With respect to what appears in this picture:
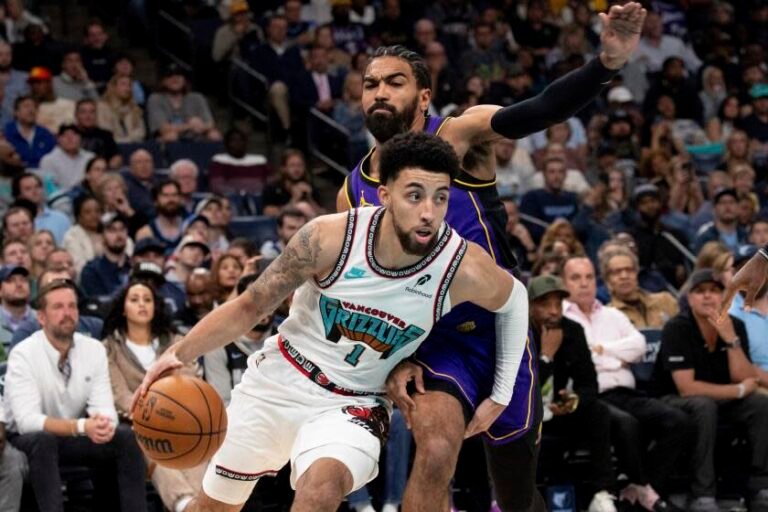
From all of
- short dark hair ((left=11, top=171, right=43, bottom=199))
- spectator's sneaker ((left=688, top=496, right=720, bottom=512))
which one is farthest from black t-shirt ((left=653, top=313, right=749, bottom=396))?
short dark hair ((left=11, top=171, right=43, bottom=199))

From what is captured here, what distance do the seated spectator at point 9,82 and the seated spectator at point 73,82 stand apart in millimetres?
319

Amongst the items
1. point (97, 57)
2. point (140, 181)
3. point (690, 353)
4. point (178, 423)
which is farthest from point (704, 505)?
point (97, 57)

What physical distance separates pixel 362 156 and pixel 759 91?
5.23 meters

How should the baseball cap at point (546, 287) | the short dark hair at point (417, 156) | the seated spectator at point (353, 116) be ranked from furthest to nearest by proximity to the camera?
the seated spectator at point (353, 116) < the baseball cap at point (546, 287) < the short dark hair at point (417, 156)

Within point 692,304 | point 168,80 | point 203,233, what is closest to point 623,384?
point 692,304

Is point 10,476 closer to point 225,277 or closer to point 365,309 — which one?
point 225,277

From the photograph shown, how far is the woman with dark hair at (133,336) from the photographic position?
866 centimetres

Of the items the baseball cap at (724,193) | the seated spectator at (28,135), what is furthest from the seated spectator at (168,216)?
the baseball cap at (724,193)

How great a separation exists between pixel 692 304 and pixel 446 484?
15.2ft

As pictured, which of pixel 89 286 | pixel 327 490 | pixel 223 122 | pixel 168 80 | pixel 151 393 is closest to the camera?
pixel 327 490

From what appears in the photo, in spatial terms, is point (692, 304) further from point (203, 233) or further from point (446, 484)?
point (446, 484)

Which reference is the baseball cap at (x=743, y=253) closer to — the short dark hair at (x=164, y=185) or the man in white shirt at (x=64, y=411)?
the short dark hair at (x=164, y=185)

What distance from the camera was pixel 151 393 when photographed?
5.66 metres

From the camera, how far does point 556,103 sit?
5488mm
